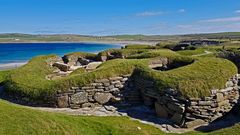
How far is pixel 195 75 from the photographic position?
52.4 feet

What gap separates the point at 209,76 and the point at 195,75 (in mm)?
702

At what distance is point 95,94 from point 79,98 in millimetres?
885

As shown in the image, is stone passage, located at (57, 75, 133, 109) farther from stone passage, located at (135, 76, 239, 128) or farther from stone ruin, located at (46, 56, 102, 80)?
stone ruin, located at (46, 56, 102, 80)

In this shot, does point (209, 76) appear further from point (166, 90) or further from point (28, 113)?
point (28, 113)

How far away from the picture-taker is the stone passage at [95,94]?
16688 millimetres

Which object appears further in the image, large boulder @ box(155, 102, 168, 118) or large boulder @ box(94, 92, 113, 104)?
large boulder @ box(94, 92, 113, 104)

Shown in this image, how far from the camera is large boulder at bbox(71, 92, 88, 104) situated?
1670cm

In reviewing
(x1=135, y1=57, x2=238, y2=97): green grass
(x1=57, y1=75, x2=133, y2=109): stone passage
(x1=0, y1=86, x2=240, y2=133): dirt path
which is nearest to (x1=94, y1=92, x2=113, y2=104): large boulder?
(x1=57, y1=75, x2=133, y2=109): stone passage

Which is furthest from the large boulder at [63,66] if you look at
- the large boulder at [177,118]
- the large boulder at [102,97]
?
the large boulder at [177,118]

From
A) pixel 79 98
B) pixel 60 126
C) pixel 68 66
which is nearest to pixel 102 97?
pixel 79 98

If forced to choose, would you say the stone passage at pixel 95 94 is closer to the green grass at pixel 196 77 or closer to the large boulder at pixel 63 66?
the green grass at pixel 196 77

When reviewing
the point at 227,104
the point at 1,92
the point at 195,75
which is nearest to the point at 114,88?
the point at 195,75

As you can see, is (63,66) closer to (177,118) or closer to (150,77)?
(150,77)

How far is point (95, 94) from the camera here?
17.0 meters
